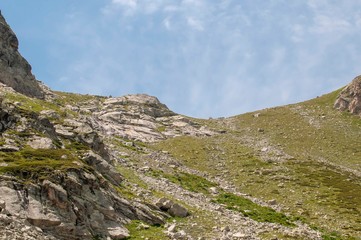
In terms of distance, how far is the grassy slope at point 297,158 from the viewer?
4931cm

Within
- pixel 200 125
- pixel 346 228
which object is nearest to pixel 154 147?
pixel 200 125

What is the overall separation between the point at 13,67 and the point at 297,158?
190 feet

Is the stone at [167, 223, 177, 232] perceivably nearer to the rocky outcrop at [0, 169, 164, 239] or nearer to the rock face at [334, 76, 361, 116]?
the rocky outcrop at [0, 169, 164, 239]

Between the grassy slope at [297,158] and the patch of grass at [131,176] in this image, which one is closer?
the patch of grass at [131,176]

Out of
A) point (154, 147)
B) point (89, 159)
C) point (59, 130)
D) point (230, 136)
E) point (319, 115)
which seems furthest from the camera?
point (319, 115)

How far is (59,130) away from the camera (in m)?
45.8

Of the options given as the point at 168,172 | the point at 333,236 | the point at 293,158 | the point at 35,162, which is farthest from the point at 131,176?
the point at 293,158

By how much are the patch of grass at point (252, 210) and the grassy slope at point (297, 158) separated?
309 cm

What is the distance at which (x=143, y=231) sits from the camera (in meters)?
28.7

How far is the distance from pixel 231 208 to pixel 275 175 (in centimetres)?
2307

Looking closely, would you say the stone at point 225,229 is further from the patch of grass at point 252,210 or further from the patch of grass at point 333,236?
the patch of grass at point 333,236

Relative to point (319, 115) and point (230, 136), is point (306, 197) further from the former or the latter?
point (319, 115)

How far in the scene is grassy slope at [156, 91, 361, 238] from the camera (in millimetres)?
49312

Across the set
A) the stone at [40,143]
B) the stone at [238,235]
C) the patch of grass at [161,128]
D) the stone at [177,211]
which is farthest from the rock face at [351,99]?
the stone at [40,143]
